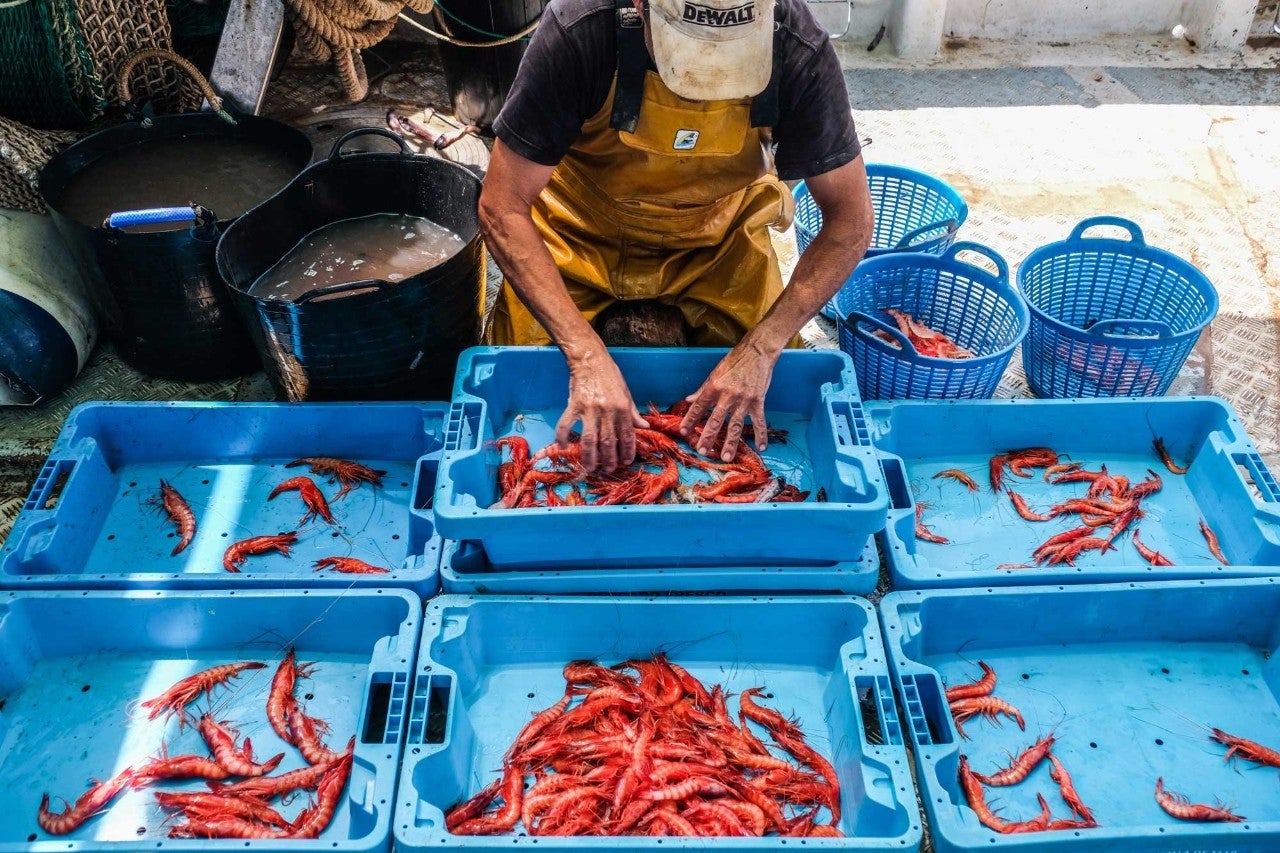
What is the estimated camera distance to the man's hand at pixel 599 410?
10.6ft

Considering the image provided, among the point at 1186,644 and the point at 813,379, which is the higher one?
the point at 813,379

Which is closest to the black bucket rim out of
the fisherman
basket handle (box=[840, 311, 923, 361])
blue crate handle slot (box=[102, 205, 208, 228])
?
blue crate handle slot (box=[102, 205, 208, 228])

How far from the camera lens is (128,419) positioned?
12.3ft

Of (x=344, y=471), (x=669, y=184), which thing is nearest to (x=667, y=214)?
(x=669, y=184)

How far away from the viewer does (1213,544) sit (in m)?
3.64

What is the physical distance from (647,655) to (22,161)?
338 centimetres

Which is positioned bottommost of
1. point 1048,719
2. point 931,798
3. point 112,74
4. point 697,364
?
point 1048,719

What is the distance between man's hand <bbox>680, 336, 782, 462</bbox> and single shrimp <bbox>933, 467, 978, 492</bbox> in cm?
99

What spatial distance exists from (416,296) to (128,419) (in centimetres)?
124

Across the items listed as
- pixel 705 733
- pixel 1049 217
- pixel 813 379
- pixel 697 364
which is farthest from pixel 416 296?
pixel 1049 217

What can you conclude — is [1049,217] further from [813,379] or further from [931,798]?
[931,798]

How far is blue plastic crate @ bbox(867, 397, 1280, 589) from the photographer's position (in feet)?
11.6

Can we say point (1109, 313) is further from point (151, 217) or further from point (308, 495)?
point (151, 217)

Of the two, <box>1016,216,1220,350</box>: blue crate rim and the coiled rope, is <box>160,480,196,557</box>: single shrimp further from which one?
<box>1016,216,1220,350</box>: blue crate rim
